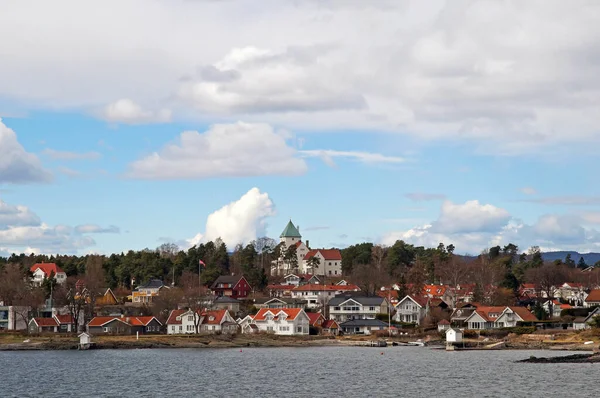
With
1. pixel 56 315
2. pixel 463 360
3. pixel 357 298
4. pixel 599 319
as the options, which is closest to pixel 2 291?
pixel 56 315

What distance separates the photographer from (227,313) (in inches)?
4515

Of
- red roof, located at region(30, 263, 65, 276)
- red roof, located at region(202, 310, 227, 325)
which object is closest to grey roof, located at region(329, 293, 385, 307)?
red roof, located at region(202, 310, 227, 325)

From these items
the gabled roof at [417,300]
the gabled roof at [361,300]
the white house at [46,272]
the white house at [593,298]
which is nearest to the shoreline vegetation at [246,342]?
the gabled roof at [417,300]

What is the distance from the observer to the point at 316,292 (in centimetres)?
13700

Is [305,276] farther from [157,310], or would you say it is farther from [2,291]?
[2,291]

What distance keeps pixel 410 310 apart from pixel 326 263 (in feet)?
168

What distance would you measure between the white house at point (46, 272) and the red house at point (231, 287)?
25238mm

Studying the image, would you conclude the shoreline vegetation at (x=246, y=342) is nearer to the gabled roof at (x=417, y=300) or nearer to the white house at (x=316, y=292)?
the gabled roof at (x=417, y=300)

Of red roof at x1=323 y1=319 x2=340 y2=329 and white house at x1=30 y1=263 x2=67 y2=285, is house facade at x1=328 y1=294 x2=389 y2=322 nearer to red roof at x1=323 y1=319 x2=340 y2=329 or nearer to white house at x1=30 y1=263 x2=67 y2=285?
red roof at x1=323 y1=319 x2=340 y2=329

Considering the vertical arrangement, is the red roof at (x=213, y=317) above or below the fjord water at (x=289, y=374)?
above

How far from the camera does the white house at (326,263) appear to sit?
170 meters

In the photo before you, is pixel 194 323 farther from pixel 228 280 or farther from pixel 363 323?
pixel 228 280

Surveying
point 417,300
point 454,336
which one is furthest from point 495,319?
point 454,336

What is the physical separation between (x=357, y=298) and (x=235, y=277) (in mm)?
22446
